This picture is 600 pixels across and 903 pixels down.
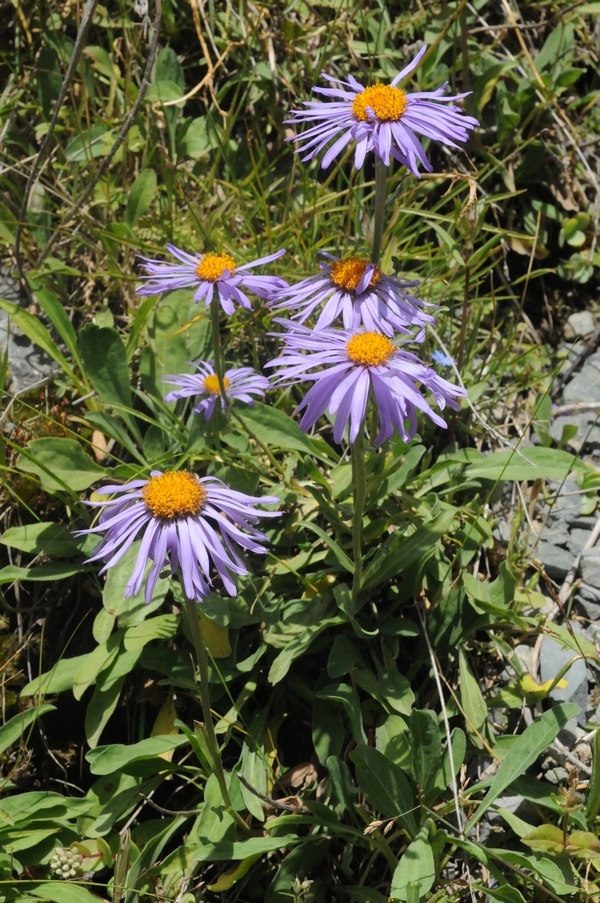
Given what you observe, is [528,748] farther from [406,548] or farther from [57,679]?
[57,679]

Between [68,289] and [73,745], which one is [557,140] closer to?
[68,289]

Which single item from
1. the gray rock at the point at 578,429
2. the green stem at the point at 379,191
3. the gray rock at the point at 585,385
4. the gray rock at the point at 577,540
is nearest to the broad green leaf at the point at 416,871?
the gray rock at the point at 577,540

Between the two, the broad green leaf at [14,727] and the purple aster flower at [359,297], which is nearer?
the purple aster flower at [359,297]

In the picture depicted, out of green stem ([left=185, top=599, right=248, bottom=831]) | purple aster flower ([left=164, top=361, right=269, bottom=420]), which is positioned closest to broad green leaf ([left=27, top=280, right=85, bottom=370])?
purple aster flower ([left=164, top=361, right=269, bottom=420])

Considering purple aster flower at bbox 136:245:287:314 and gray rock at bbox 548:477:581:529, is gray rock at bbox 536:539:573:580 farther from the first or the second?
purple aster flower at bbox 136:245:287:314

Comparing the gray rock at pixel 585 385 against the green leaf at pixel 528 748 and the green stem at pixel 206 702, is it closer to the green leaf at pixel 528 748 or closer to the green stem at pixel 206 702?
the green leaf at pixel 528 748

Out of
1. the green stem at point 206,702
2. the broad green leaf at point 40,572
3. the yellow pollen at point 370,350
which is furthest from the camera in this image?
the broad green leaf at point 40,572
